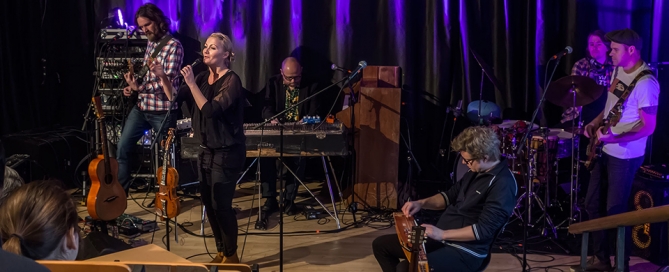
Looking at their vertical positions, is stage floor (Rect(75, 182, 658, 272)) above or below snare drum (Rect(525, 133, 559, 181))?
below

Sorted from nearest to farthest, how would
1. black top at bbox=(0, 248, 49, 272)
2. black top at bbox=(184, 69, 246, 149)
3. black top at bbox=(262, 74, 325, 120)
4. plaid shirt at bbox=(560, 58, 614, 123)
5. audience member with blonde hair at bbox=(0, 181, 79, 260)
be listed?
black top at bbox=(0, 248, 49, 272) < audience member with blonde hair at bbox=(0, 181, 79, 260) < black top at bbox=(184, 69, 246, 149) < plaid shirt at bbox=(560, 58, 614, 123) < black top at bbox=(262, 74, 325, 120)

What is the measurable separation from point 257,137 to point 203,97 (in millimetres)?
1439

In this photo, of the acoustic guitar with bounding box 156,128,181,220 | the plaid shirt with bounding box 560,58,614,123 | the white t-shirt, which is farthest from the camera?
the plaid shirt with bounding box 560,58,614,123

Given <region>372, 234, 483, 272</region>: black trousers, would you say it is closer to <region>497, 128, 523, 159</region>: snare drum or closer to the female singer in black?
the female singer in black

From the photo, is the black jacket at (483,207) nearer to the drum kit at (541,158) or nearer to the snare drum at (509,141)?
the drum kit at (541,158)

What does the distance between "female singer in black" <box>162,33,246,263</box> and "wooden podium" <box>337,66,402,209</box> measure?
201 centimetres

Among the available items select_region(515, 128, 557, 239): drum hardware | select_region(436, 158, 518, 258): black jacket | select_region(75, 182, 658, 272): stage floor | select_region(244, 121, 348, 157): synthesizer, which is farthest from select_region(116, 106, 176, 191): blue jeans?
select_region(515, 128, 557, 239): drum hardware

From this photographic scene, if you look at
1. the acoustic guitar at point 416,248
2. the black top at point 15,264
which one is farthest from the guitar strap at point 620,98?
the black top at point 15,264

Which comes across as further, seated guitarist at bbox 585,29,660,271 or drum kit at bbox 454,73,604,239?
drum kit at bbox 454,73,604,239

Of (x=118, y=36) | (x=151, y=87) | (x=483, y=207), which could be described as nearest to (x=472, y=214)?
(x=483, y=207)

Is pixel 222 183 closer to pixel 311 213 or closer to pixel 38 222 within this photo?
pixel 311 213

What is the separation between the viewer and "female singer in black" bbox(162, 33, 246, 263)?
406cm

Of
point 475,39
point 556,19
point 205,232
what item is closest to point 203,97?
point 205,232

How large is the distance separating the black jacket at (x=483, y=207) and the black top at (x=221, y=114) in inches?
57.7
